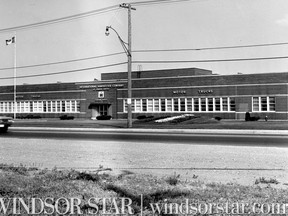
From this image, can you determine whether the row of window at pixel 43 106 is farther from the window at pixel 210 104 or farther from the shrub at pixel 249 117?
the shrub at pixel 249 117

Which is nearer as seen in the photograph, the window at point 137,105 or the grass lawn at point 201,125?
the grass lawn at point 201,125

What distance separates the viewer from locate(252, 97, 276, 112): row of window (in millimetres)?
47844

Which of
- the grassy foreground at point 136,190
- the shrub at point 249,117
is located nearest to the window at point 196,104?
the shrub at point 249,117

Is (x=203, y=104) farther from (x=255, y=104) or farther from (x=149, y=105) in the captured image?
(x=149, y=105)

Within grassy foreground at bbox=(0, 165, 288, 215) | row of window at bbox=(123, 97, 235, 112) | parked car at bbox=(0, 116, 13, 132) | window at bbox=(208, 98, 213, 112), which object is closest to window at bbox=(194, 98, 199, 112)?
row of window at bbox=(123, 97, 235, 112)

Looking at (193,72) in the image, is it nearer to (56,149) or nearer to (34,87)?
(34,87)

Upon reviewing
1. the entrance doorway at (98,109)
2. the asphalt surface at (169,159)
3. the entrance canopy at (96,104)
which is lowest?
the asphalt surface at (169,159)

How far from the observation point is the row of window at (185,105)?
5116 centimetres

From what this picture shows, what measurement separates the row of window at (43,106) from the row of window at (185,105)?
1092cm

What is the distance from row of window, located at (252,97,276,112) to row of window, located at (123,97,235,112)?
9.36ft

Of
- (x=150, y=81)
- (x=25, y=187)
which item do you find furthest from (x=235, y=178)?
(x=150, y=81)

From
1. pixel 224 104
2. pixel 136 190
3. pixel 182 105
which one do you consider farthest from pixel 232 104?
pixel 136 190

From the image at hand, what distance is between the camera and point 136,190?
7.30m

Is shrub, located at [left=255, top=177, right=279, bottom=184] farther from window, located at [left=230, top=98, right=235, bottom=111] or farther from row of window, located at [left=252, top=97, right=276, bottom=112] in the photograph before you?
window, located at [left=230, top=98, right=235, bottom=111]
